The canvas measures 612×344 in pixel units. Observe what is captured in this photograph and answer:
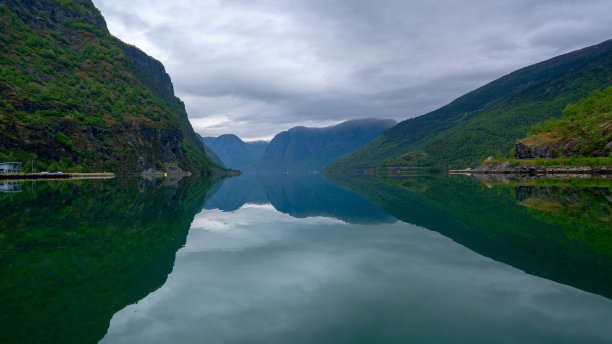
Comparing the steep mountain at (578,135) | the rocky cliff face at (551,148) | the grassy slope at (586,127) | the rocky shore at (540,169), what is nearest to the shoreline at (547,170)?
the rocky shore at (540,169)

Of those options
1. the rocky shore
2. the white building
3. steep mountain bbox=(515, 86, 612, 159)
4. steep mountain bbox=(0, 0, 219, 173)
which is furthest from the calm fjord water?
steep mountain bbox=(515, 86, 612, 159)

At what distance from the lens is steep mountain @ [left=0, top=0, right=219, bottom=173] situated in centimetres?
9738

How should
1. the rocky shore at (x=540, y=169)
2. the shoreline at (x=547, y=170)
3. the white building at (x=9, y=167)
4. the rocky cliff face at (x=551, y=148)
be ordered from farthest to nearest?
the rocky cliff face at (x=551, y=148) < the rocky shore at (x=540, y=169) < the shoreline at (x=547, y=170) < the white building at (x=9, y=167)

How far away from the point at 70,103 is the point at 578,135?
191m

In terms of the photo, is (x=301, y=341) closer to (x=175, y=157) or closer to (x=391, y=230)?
(x=391, y=230)

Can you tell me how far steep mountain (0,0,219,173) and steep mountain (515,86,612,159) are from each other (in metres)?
167

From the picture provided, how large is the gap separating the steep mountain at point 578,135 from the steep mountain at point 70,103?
16684 centimetres

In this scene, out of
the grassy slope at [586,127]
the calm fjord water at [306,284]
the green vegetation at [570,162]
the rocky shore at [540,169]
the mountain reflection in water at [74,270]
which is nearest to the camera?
the calm fjord water at [306,284]

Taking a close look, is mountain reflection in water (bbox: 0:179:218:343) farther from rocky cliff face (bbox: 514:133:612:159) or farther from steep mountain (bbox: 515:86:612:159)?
rocky cliff face (bbox: 514:133:612:159)

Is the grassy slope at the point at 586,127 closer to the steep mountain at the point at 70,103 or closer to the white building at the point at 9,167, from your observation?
the white building at the point at 9,167

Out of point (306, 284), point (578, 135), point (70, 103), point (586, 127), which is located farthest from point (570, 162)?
point (70, 103)

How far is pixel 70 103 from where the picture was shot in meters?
123

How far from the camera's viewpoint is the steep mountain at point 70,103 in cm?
9738

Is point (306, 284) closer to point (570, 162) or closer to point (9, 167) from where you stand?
point (9, 167)
